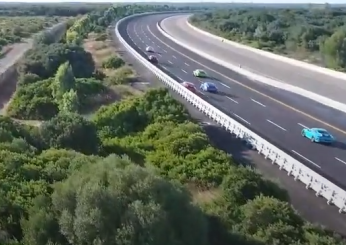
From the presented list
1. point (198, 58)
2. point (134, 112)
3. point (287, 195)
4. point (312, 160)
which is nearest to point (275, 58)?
point (198, 58)

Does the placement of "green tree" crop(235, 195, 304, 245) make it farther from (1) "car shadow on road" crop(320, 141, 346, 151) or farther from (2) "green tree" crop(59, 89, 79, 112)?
(2) "green tree" crop(59, 89, 79, 112)

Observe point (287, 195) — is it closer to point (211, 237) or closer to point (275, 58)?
point (211, 237)

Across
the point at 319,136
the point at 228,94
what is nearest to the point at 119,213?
the point at 319,136

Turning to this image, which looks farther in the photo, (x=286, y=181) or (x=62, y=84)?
(x=62, y=84)

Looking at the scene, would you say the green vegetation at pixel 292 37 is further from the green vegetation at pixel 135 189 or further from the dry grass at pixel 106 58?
the green vegetation at pixel 135 189

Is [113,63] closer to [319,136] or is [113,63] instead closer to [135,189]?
[319,136]

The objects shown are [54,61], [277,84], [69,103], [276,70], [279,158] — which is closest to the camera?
[279,158]
